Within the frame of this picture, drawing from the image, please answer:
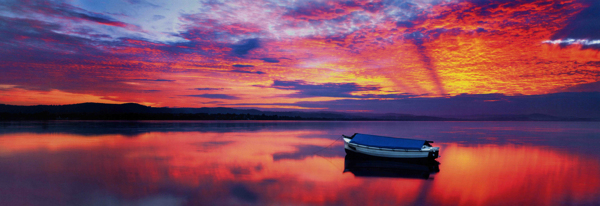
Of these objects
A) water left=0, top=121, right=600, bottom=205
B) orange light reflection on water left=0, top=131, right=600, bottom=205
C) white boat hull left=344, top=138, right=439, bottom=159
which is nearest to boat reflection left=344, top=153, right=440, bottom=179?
water left=0, top=121, right=600, bottom=205


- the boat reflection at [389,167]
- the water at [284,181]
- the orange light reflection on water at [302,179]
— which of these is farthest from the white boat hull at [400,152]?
the orange light reflection on water at [302,179]

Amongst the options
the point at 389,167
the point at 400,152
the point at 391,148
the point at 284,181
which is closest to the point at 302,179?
the point at 284,181

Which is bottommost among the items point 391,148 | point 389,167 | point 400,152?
point 389,167

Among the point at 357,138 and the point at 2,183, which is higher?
the point at 357,138

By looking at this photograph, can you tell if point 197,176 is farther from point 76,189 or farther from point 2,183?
point 2,183

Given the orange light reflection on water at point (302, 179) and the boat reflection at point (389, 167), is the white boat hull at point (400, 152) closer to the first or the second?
the boat reflection at point (389, 167)

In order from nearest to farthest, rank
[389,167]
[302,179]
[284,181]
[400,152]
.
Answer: [284,181]
[302,179]
[389,167]
[400,152]

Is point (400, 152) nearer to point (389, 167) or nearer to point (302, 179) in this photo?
point (389, 167)

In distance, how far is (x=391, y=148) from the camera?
56.2ft

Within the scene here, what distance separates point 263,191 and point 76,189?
22.1ft

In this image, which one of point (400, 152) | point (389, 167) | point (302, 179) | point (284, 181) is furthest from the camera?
point (400, 152)

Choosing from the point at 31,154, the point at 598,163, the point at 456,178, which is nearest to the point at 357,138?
the point at 456,178

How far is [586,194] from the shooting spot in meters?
11.2

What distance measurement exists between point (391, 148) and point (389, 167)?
44.9 inches
